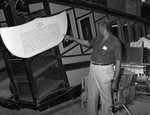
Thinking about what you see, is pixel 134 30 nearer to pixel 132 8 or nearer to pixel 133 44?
pixel 132 8

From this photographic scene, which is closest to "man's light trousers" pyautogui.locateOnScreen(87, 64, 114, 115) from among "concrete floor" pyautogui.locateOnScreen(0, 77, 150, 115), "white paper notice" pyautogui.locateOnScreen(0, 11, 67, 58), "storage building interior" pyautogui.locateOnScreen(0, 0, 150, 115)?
"concrete floor" pyautogui.locateOnScreen(0, 77, 150, 115)

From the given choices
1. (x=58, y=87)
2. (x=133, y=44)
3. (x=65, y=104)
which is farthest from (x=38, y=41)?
(x=133, y=44)

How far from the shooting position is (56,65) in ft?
19.8

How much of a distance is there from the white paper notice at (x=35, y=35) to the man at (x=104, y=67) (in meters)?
1.01

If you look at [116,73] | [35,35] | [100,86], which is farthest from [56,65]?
[116,73]

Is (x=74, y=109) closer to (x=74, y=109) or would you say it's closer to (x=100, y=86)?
(x=74, y=109)

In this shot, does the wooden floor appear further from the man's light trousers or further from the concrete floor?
the man's light trousers

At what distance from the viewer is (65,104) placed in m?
6.06

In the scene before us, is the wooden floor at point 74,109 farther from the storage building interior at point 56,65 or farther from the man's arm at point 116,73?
the man's arm at point 116,73

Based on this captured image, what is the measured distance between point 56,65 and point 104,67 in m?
1.56

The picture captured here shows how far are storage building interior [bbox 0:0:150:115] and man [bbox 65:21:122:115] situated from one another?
896 mm

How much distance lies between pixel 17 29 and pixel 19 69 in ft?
3.56

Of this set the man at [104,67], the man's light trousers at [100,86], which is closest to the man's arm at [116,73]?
the man at [104,67]

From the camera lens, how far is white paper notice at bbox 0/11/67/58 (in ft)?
16.1
